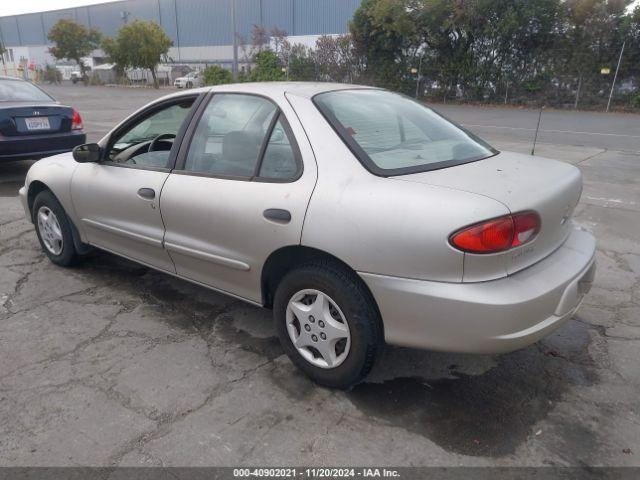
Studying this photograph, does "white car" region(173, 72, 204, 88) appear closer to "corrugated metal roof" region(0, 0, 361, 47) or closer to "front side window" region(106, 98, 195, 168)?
"corrugated metal roof" region(0, 0, 361, 47)

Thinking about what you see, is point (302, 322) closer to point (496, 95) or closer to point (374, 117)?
point (374, 117)

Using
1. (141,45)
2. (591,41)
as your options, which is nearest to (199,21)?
(141,45)

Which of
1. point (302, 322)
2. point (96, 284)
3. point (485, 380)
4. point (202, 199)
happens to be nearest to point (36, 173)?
point (96, 284)

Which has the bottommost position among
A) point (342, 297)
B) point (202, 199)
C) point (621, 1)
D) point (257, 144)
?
point (342, 297)

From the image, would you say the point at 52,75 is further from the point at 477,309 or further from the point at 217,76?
the point at 477,309

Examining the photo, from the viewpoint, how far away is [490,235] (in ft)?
7.17

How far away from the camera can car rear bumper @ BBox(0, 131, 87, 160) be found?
7.08 m

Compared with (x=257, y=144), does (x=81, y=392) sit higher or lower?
lower

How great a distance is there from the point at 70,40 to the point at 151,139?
58.7 meters

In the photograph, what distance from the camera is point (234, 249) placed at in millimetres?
2945

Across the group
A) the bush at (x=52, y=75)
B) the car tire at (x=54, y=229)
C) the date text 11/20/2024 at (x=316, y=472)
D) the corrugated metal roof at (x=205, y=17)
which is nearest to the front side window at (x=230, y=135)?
the date text 11/20/2024 at (x=316, y=472)

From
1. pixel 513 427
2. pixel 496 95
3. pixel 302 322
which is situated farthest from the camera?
pixel 496 95

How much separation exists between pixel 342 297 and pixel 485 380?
40.9 inches

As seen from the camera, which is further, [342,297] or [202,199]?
[202,199]
